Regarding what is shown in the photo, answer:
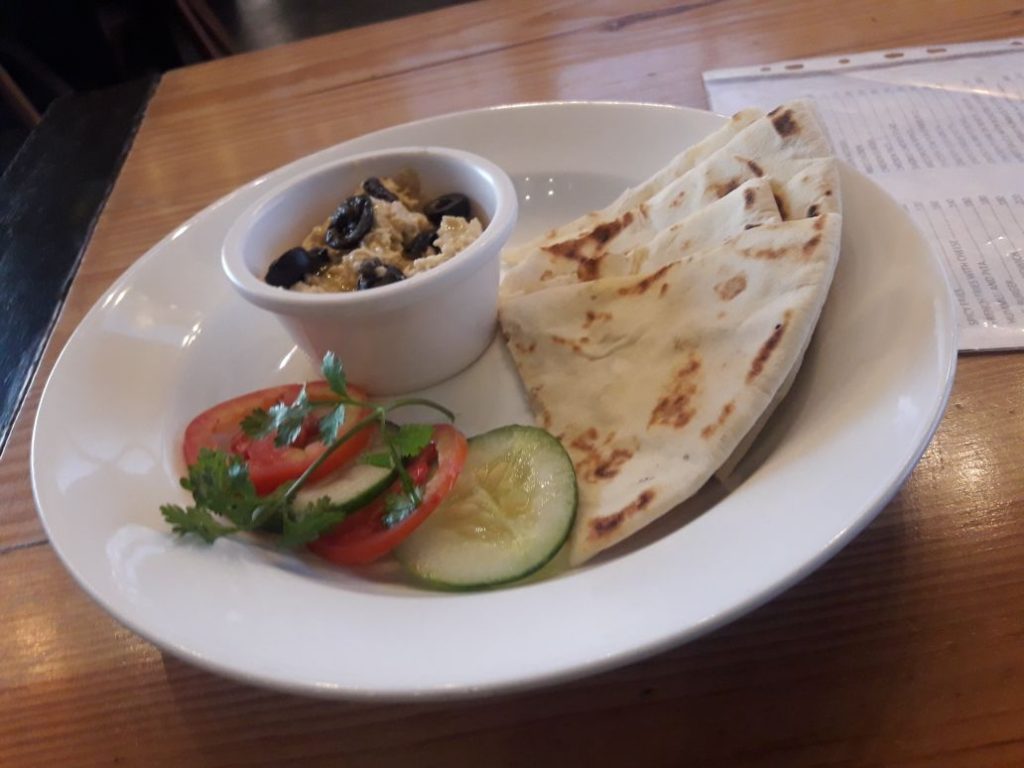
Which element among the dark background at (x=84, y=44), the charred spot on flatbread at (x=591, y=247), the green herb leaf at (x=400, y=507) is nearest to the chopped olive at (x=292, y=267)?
the charred spot on flatbread at (x=591, y=247)

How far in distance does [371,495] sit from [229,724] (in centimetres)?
32

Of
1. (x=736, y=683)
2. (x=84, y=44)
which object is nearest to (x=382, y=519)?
(x=736, y=683)

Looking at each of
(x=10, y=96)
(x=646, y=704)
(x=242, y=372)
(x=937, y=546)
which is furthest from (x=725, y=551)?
(x=10, y=96)

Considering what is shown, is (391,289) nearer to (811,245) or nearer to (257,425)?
(257,425)

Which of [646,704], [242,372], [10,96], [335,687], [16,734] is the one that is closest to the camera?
[335,687]

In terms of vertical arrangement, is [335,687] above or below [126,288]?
below

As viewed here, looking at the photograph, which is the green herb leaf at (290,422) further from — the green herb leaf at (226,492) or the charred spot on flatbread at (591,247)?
the charred spot on flatbread at (591,247)

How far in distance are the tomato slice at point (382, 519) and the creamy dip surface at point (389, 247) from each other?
357 millimetres

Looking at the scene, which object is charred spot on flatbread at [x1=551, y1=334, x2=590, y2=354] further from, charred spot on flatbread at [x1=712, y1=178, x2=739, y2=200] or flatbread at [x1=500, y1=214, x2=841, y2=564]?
charred spot on flatbread at [x1=712, y1=178, x2=739, y2=200]

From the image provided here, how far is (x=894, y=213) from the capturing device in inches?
47.4

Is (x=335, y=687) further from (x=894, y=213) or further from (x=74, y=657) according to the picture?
(x=894, y=213)

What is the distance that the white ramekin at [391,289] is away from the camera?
1295 millimetres

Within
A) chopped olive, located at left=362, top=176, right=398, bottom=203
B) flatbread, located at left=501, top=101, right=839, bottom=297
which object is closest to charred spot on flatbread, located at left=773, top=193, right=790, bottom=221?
flatbread, located at left=501, top=101, right=839, bottom=297

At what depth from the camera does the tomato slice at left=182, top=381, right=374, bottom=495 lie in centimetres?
115
